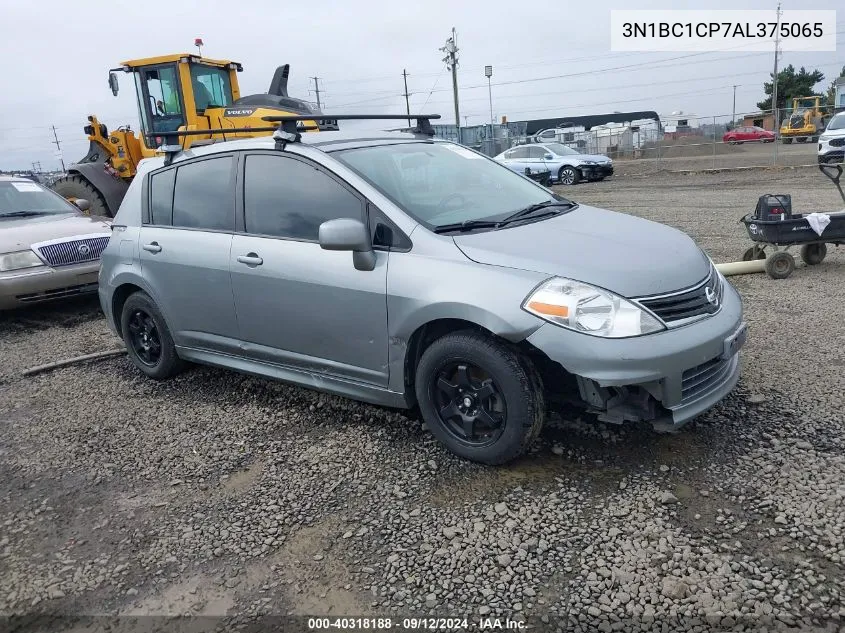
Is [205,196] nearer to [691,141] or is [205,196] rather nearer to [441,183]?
[441,183]

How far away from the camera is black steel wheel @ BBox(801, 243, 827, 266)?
7.32 meters

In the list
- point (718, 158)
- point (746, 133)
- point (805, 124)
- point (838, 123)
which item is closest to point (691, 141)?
point (746, 133)

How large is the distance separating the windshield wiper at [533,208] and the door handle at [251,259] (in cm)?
150

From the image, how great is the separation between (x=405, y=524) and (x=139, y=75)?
37.7 feet

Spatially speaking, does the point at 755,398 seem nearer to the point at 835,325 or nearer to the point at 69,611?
the point at 835,325

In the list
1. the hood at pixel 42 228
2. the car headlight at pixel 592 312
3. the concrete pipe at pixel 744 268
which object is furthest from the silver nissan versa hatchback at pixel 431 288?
the concrete pipe at pixel 744 268

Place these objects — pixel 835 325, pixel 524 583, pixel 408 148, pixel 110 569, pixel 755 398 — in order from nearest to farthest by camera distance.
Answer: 1. pixel 524 583
2. pixel 110 569
3. pixel 755 398
4. pixel 408 148
5. pixel 835 325

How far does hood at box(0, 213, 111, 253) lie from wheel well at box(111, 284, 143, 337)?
2.60 meters

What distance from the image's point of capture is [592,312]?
120 inches

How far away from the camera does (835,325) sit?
5.22 m

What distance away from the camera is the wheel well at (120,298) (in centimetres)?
512

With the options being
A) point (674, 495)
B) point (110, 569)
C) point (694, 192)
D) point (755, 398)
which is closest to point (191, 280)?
point (110, 569)

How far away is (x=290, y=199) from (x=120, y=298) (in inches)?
82.1

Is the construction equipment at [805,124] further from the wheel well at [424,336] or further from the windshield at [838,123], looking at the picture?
the wheel well at [424,336]
